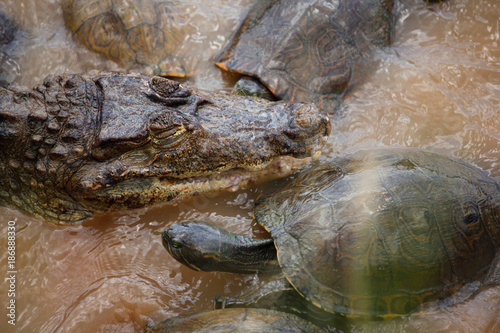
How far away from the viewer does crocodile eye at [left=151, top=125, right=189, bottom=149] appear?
3.06m

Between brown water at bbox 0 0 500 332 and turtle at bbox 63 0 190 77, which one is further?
turtle at bbox 63 0 190 77

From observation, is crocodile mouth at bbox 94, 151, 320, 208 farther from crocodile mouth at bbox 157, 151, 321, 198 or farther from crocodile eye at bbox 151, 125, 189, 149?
crocodile eye at bbox 151, 125, 189, 149

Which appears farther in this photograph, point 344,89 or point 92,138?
point 344,89

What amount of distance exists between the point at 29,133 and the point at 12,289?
4.01ft

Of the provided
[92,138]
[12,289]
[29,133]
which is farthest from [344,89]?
[12,289]

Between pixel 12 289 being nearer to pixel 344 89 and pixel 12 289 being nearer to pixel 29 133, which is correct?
pixel 29 133

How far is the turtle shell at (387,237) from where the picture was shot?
2.88 meters

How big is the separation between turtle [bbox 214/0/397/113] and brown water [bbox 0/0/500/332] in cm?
22

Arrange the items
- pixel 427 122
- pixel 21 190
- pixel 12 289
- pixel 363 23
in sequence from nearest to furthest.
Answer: pixel 12 289, pixel 21 190, pixel 427 122, pixel 363 23

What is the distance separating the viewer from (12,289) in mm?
3076

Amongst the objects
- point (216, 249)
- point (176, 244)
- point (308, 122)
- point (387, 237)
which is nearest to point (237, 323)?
point (216, 249)

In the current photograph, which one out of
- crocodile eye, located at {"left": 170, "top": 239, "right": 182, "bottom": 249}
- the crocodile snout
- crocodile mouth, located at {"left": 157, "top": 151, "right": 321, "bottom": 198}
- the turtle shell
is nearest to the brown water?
crocodile mouth, located at {"left": 157, "top": 151, "right": 321, "bottom": 198}

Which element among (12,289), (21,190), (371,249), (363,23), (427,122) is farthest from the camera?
(363,23)

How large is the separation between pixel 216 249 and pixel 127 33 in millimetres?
2642
